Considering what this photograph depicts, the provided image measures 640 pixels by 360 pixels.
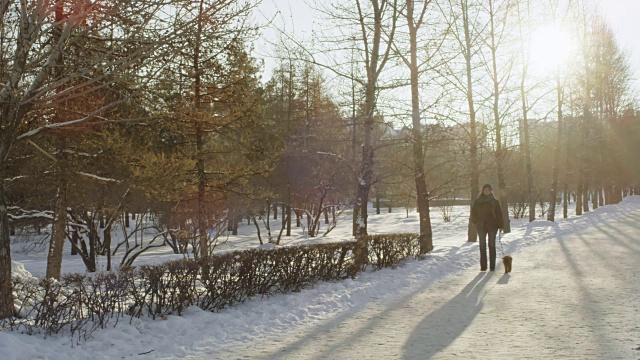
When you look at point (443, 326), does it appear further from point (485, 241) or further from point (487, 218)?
point (487, 218)

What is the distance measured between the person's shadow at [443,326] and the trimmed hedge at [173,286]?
2.26 m

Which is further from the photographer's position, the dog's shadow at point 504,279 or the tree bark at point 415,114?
the tree bark at point 415,114

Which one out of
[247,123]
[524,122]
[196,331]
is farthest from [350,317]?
[524,122]

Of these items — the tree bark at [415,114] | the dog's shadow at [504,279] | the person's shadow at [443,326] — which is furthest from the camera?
the tree bark at [415,114]

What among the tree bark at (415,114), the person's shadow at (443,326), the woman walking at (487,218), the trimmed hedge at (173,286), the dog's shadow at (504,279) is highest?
the tree bark at (415,114)

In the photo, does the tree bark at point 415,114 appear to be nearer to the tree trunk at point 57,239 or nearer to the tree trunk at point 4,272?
the tree trunk at point 57,239

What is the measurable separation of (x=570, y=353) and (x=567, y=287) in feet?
13.5

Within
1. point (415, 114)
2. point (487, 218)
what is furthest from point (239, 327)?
point (415, 114)

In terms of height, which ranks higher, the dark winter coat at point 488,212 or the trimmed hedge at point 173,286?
the dark winter coat at point 488,212

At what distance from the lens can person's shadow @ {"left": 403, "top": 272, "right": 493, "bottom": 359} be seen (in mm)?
5207

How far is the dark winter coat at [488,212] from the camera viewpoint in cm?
1055

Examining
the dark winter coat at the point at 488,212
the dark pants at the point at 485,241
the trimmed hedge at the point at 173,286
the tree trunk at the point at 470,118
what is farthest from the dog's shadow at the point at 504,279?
the tree trunk at the point at 470,118

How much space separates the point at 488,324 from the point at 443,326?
56cm

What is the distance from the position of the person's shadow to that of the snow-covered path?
0.03 feet
